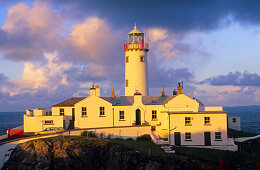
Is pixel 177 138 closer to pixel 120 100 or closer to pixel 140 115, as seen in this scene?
pixel 140 115

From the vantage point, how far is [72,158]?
103 feet

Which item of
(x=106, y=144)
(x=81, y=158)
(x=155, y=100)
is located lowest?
(x=81, y=158)

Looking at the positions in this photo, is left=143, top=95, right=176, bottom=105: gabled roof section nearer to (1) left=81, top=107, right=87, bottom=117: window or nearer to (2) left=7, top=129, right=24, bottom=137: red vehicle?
(1) left=81, top=107, right=87, bottom=117: window

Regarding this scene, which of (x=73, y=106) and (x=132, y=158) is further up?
(x=73, y=106)

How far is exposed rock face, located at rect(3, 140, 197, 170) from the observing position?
30.6 meters

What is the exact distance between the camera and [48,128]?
1682 inches

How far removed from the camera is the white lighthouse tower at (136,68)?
54719 millimetres

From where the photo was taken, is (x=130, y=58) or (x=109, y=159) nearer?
(x=109, y=159)

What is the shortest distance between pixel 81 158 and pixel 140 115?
17.6 metres

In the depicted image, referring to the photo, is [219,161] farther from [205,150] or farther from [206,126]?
[206,126]

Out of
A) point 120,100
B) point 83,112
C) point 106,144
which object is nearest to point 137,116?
point 120,100

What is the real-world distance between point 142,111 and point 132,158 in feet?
56.0

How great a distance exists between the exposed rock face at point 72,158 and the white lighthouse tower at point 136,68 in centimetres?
2292

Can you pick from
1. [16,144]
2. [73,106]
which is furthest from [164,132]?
[16,144]
